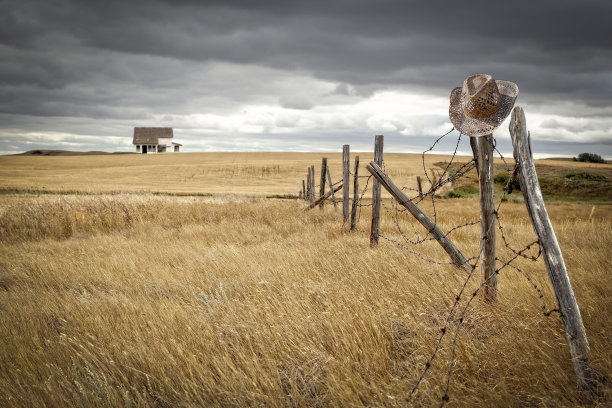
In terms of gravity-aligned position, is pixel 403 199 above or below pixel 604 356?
above

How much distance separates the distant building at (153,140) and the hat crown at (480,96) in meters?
87.4

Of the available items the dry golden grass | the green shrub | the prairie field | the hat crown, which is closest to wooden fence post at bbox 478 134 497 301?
the prairie field

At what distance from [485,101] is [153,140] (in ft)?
289

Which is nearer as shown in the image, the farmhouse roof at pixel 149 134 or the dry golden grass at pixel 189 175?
the dry golden grass at pixel 189 175

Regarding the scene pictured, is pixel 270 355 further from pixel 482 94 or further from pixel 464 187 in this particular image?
pixel 464 187

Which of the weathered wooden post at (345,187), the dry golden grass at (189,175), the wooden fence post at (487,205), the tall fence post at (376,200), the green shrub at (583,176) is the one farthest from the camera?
the dry golden grass at (189,175)

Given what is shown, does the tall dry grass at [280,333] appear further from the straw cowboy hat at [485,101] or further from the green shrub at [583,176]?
the green shrub at [583,176]

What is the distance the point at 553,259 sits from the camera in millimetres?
2596

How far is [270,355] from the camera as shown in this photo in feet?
10.3

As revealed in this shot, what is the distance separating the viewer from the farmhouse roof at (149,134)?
8312 cm

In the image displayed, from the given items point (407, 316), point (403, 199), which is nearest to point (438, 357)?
point (407, 316)

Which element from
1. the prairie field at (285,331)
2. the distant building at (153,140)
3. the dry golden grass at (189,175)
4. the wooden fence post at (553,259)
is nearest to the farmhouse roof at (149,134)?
the distant building at (153,140)

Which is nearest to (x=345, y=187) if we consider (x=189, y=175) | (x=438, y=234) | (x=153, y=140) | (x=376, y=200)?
(x=376, y=200)

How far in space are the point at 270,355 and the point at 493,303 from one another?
218cm
